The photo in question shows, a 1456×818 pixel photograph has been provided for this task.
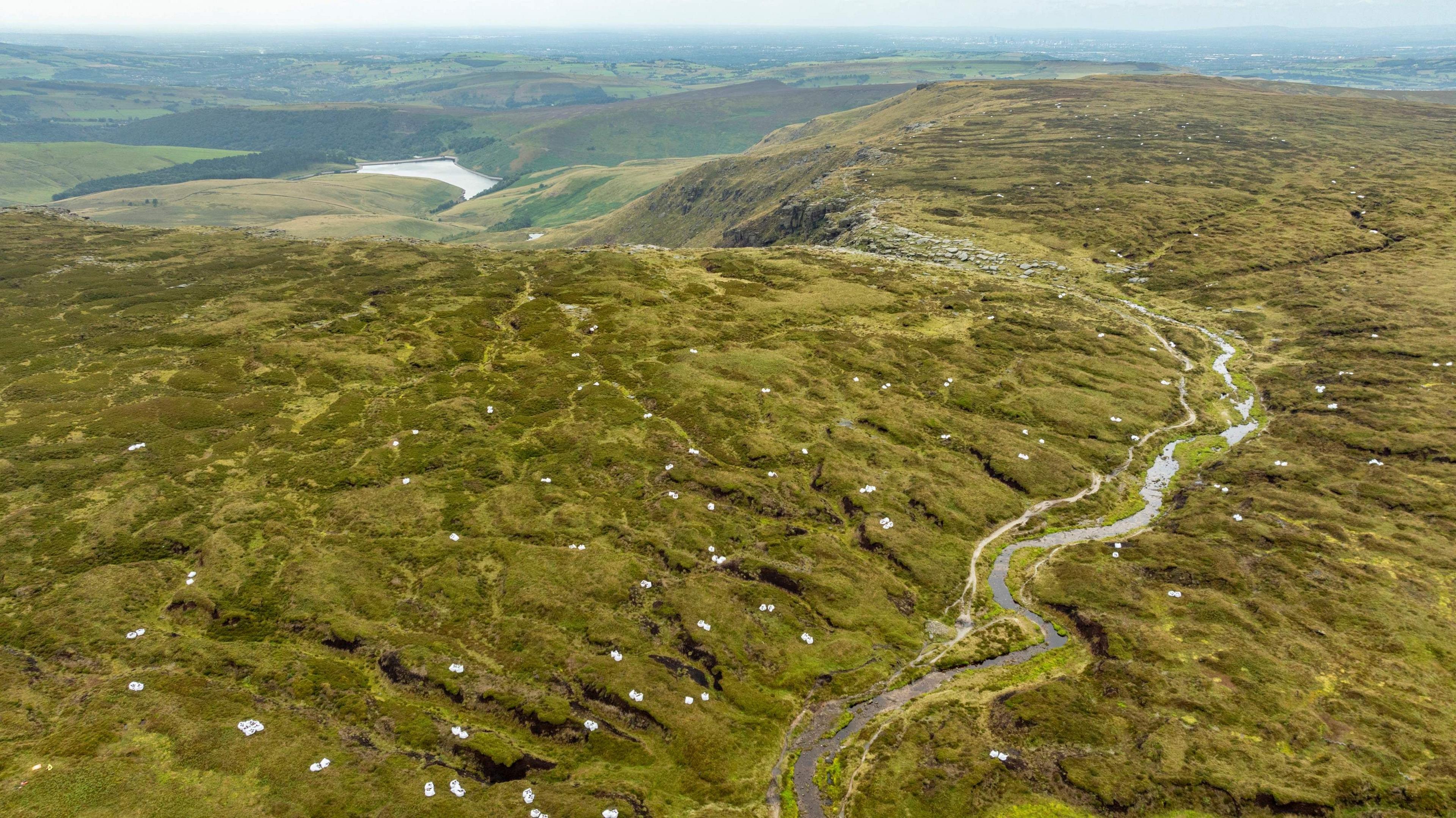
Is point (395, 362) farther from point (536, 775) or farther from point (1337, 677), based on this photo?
point (1337, 677)

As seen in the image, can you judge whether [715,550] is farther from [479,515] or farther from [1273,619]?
[1273,619]

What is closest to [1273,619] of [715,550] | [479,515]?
[715,550]

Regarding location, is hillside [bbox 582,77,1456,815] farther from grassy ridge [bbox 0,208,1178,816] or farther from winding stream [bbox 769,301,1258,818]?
grassy ridge [bbox 0,208,1178,816]

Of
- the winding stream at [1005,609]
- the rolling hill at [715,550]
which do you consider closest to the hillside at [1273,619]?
the rolling hill at [715,550]

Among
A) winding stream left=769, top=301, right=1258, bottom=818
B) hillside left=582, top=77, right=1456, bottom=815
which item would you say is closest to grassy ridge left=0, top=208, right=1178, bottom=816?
winding stream left=769, top=301, right=1258, bottom=818

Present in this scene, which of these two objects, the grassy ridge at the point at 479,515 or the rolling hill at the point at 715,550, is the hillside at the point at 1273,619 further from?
the grassy ridge at the point at 479,515
